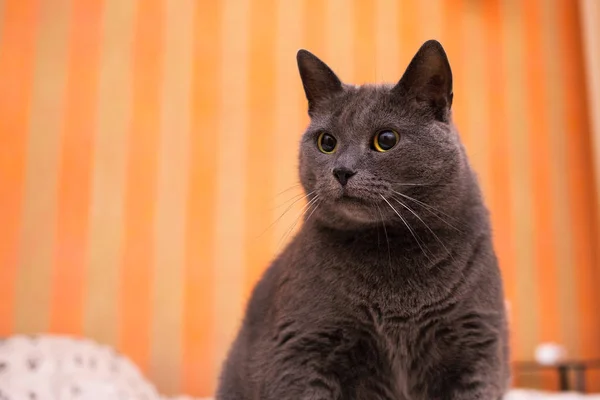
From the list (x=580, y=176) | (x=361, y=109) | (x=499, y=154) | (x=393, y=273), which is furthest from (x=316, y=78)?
(x=580, y=176)

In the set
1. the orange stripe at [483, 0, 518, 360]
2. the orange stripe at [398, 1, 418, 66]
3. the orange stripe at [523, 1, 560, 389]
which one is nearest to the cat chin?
the orange stripe at [398, 1, 418, 66]

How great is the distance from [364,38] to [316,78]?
1.69 metres

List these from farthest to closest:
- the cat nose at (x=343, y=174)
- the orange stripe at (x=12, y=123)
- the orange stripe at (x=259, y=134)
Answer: the orange stripe at (x=259, y=134), the orange stripe at (x=12, y=123), the cat nose at (x=343, y=174)

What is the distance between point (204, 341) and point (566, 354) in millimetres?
1706

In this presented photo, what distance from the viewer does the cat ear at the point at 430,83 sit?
39.3 inches

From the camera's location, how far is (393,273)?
1.01 m

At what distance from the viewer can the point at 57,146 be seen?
7.68 feet

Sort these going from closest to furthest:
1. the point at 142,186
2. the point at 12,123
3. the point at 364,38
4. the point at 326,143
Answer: the point at 326,143
the point at 12,123
the point at 142,186
the point at 364,38

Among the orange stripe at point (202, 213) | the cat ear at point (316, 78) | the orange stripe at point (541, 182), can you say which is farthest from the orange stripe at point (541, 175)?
the cat ear at point (316, 78)

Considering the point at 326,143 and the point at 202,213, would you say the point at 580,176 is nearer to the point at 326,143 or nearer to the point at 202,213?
the point at 202,213

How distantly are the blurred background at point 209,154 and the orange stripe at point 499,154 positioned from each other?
11 millimetres

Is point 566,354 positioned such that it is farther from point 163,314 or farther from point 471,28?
point 163,314

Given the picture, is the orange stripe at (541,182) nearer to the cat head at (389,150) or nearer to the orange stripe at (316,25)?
the orange stripe at (316,25)

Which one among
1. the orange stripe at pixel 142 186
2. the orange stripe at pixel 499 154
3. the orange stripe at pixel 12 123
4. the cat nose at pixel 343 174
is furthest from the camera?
the orange stripe at pixel 499 154
